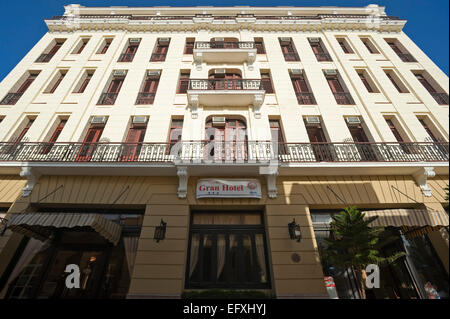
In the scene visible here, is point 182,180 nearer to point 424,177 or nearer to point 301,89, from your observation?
point 301,89

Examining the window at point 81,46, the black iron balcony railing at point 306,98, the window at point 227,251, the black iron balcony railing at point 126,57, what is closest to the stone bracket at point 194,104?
the window at point 227,251

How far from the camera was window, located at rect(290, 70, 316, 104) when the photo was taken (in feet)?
35.0

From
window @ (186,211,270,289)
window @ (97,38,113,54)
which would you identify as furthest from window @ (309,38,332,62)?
window @ (97,38,113,54)

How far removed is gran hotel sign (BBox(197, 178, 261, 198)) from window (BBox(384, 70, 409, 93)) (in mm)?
10187

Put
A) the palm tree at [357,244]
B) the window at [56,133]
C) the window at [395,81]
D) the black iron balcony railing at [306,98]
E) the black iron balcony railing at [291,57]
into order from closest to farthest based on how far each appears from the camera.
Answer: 1. the palm tree at [357,244]
2. the window at [56,133]
3. the black iron balcony railing at [306,98]
4. the window at [395,81]
5. the black iron balcony railing at [291,57]

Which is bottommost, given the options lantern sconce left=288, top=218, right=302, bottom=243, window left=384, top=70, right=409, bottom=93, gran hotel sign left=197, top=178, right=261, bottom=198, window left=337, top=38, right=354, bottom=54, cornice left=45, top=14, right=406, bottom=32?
lantern sconce left=288, top=218, right=302, bottom=243

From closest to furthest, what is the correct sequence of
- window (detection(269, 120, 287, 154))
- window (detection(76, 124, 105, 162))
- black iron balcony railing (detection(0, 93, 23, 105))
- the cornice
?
window (detection(76, 124, 105, 162)) → window (detection(269, 120, 287, 154)) → black iron balcony railing (detection(0, 93, 23, 105)) → the cornice

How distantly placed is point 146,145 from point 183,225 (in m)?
3.89

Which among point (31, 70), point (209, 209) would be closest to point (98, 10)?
point (31, 70)

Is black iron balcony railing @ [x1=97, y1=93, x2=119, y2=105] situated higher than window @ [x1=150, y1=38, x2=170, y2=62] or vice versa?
window @ [x1=150, y1=38, x2=170, y2=62]

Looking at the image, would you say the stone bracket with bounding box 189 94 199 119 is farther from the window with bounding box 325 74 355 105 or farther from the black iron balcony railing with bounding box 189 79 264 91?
the window with bounding box 325 74 355 105

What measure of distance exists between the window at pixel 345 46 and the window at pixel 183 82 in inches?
408

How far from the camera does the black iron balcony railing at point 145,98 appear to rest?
10.7 m

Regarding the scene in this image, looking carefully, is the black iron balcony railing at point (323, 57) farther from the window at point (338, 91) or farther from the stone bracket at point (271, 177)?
the stone bracket at point (271, 177)
